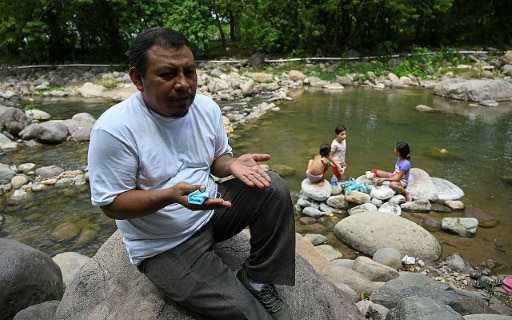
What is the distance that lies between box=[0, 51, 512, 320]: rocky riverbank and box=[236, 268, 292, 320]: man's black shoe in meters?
0.18

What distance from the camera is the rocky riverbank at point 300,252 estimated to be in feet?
9.58

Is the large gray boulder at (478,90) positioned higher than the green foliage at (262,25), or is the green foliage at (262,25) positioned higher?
the green foliage at (262,25)

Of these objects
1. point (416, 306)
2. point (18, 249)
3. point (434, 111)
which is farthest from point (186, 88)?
point (434, 111)

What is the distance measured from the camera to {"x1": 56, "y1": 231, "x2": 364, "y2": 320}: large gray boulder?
251 centimetres

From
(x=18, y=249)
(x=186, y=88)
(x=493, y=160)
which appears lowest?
(x=493, y=160)

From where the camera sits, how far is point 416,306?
2.77 m

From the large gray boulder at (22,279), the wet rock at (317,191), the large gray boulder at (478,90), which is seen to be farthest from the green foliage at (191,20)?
the large gray boulder at (22,279)

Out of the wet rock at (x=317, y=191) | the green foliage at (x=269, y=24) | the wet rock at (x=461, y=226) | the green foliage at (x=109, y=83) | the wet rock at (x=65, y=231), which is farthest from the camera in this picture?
the green foliage at (x=269, y=24)

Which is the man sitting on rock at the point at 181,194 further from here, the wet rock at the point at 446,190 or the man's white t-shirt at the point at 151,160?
the wet rock at the point at 446,190

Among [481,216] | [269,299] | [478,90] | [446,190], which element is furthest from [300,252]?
[478,90]

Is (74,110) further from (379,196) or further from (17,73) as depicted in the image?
(379,196)

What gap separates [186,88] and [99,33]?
21.1m

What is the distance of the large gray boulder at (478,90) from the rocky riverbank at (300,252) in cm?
14

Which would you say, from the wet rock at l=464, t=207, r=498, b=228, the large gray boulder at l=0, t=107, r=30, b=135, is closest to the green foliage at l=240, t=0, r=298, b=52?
the large gray boulder at l=0, t=107, r=30, b=135
